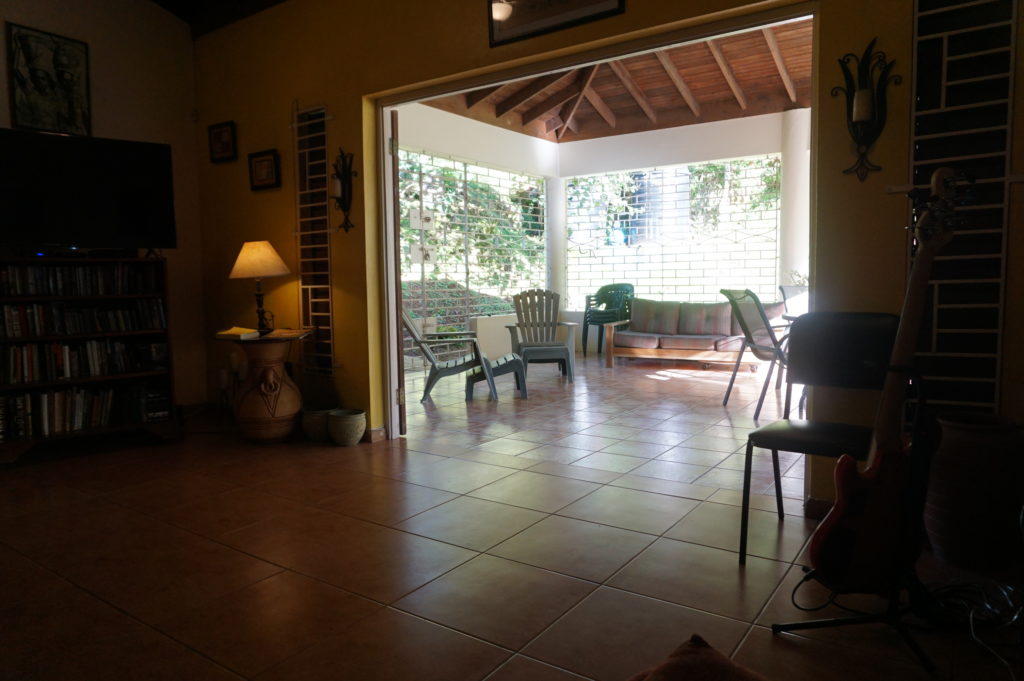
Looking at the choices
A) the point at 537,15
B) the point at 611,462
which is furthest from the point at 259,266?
the point at 611,462

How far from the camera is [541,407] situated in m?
5.81

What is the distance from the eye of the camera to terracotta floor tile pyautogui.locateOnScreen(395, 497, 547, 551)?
9.44ft

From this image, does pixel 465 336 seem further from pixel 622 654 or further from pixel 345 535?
pixel 622 654

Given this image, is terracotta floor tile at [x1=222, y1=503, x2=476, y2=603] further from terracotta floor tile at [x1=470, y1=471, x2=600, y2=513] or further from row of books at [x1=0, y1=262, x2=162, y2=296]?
row of books at [x1=0, y1=262, x2=162, y2=296]

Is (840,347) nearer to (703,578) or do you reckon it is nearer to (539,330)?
(703,578)

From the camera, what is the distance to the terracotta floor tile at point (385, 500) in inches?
126

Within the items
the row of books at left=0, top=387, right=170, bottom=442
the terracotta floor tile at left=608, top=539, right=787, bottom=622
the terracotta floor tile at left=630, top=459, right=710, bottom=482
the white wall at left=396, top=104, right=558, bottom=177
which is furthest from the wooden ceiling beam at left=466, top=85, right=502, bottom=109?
the terracotta floor tile at left=608, top=539, right=787, bottom=622

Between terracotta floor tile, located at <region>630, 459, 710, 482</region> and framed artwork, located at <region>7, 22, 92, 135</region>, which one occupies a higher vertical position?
framed artwork, located at <region>7, 22, 92, 135</region>

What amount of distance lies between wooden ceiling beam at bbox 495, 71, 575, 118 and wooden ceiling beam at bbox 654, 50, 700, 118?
1.25 metres

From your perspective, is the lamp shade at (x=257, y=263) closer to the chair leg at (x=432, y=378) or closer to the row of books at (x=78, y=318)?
the row of books at (x=78, y=318)

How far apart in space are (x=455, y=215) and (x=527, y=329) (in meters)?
2.06

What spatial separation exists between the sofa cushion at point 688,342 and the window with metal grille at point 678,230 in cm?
148

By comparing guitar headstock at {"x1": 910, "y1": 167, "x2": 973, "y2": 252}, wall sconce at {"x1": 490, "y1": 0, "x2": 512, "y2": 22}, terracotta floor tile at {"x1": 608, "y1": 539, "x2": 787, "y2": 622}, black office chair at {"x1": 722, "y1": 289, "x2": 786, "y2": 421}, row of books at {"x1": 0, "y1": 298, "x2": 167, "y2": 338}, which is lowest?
terracotta floor tile at {"x1": 608, "y1": 539, "x2": 787, "y2": 622}

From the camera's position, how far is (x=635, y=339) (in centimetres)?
841
